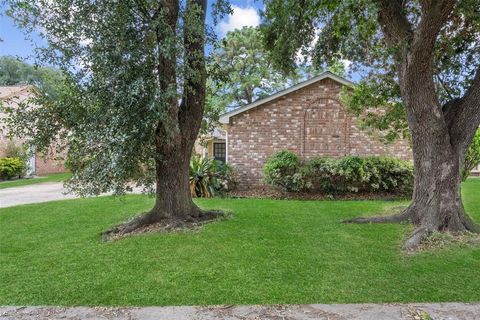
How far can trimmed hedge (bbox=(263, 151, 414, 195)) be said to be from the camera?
38.0 ft

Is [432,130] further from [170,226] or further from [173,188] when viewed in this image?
[170,226]

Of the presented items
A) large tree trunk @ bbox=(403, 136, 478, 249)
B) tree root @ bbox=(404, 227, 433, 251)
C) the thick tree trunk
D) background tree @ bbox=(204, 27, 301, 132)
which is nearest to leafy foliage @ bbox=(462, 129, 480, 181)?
large tree trunk @ bbox=(403, 136, 478, 249)

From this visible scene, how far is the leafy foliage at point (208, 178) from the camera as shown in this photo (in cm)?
1254

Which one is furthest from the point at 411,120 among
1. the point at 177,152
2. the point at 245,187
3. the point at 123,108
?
the point at 245,187

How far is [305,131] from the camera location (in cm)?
1366

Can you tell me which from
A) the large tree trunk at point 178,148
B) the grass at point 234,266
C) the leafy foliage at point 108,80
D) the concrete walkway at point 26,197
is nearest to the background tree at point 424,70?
the grass at point 234,266

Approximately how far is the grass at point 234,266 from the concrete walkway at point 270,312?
0.49 ft

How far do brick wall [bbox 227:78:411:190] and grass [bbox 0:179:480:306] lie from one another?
550cm

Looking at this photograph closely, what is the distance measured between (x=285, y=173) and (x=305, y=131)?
2339 mm

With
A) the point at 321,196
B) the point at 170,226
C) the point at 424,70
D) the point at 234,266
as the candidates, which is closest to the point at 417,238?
the point at 424,70

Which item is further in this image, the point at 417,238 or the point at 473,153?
the point at 473,153

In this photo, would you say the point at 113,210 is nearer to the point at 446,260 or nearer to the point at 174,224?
the point at 174,224

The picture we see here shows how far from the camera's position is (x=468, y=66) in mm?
8023

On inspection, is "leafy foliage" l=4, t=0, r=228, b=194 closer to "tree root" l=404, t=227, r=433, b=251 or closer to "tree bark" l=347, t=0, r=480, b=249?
"tree bark" l=347, t=0, r=480, b=249
